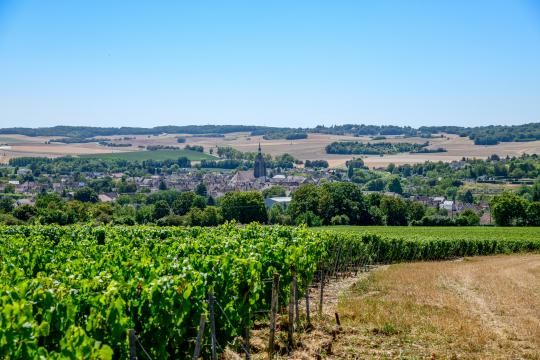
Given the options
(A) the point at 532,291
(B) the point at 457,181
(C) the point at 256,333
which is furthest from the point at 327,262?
(B) the point at 457,181

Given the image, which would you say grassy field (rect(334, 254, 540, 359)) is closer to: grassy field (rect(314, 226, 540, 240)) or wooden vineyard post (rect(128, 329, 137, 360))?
wooden vineyard post (rect(128, 329, 137, 360))

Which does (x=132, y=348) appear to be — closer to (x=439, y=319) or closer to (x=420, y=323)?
(x=420, y=323)

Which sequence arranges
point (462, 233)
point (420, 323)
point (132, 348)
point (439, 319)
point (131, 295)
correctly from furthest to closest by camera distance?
1. point (462, 233)
2. point (439, 319)
3. point (420, 323)
4. point (131, 295)
5. point (132, 348)

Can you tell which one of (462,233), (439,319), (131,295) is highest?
(131,295)

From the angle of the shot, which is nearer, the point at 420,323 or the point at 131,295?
the point at 131,295

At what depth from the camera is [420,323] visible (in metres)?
14.6

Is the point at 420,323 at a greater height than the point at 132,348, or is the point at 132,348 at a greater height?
the point at 132,348

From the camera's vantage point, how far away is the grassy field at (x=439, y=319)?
1228 centimetres

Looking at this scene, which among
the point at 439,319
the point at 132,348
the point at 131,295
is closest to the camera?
the point at 132,348

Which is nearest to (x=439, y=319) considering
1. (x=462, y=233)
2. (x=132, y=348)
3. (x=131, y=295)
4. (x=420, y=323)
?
(x=420, y=323)

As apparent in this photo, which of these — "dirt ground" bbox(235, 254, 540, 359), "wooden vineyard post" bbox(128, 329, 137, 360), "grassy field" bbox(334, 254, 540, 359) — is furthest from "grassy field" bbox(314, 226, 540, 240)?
"wooden vineyard post" bbox(128, 329, 137, 360)

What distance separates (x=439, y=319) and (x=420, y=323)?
82 centimetres

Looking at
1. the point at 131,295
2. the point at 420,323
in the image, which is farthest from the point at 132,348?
the point at 420,323

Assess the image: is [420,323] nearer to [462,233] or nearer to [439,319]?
[439,319]
